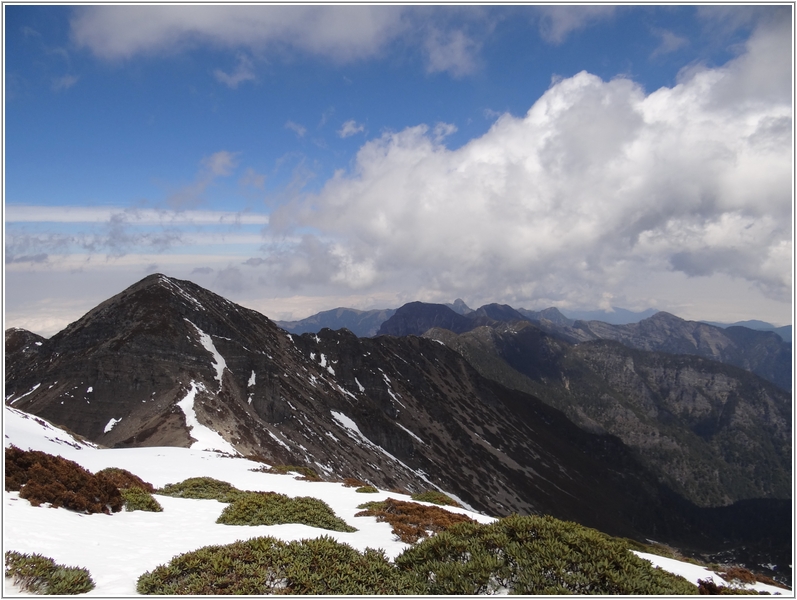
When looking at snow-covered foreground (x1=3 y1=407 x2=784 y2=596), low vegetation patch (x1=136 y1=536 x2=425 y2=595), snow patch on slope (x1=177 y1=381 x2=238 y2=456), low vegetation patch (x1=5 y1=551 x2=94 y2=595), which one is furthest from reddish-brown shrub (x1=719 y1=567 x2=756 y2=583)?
snow patch on slope (x1=177 y1=381 x2=238 y2=456)

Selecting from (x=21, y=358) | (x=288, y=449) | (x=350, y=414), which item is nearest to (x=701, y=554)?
(x=350, y=414)

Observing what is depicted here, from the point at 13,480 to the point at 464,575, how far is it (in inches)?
542

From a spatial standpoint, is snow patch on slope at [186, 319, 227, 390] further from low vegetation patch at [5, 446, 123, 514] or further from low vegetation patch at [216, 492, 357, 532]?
low vegetation patch at [216, 492, 357, 532]

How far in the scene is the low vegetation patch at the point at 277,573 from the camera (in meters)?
8.19

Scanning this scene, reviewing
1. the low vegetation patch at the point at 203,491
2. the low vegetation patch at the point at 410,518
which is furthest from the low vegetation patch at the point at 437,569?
the low vegetation patch at the point at 203,491

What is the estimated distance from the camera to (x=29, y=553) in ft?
29.8

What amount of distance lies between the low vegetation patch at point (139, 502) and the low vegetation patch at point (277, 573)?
7.44 meters

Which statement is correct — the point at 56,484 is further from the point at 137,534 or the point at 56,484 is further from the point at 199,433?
the point at 199,433

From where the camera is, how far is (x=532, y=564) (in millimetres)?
8578

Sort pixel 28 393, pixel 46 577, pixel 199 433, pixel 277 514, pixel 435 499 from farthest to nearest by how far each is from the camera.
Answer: pixel 28 393 → pixel 199 433 → pixel 435 499 → pixel 277 514 → pixel 46 577

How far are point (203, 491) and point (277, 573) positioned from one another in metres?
14.5

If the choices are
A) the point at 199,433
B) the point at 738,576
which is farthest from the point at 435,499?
the point at 199,433

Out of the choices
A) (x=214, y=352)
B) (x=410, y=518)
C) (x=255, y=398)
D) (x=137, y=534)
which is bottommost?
(x=255, y=398)

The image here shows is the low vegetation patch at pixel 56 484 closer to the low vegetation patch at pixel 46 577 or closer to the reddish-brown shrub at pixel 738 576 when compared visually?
the low vegetation patch at pixel 46 577
